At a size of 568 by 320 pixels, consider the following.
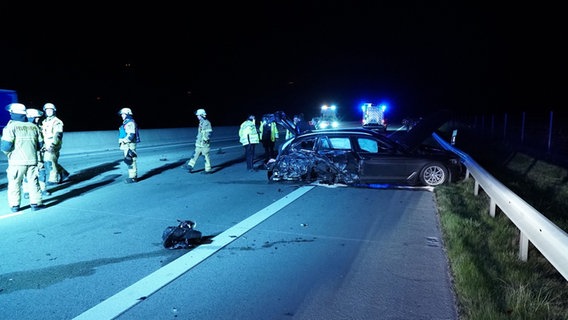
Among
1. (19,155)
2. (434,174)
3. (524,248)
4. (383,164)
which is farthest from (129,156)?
(524,248)

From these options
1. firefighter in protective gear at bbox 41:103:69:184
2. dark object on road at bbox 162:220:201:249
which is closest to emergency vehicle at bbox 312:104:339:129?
firefighter in protective gear at bbox 41:103:69:184

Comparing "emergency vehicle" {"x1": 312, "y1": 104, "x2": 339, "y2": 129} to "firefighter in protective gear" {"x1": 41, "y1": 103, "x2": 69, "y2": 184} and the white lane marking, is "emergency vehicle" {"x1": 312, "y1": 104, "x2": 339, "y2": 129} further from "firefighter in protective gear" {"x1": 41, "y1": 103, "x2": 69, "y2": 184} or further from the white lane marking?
the white lane marking

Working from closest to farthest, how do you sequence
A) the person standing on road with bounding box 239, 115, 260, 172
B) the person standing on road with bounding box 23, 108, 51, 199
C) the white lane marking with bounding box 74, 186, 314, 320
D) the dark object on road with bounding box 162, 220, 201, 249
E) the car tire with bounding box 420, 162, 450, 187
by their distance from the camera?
1. the white lane marking with bounding box 74, 186, 314, 320
2. the dark object on road with bounding box 162, 220, 201, 249
3. the person standing on road with bounding box 23, 108, 51, 199
4. the car tire with bounding box 420, 162, 450, 187
5. the person standing on road with bounding box 239, 115, 260, 172

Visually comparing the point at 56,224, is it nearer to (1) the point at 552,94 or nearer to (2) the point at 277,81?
(1) the point at 552,94

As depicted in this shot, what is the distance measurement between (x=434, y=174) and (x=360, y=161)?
5.45 ft

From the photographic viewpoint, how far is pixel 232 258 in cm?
514

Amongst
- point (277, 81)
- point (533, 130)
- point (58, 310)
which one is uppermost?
point (277, 81)

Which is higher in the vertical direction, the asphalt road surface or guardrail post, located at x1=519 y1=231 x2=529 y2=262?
guardrail post, located at x1=519 y1=231 x2=529 y2=262

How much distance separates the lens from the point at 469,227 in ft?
19.5

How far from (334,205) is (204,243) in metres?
2.99

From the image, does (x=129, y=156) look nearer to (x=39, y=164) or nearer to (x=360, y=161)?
(x=39, y=164)

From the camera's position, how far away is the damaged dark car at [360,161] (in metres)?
9.62

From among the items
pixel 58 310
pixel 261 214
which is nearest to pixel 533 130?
pixel 261 214

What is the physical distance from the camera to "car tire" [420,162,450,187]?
959 centimetres
